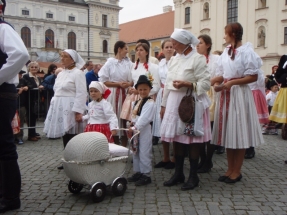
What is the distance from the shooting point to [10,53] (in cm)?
374

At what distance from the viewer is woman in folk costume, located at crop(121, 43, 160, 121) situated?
6.39 m

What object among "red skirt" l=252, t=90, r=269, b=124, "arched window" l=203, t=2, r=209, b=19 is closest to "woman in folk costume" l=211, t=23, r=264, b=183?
"red skirt" l=252, t=90, r=269, b=124

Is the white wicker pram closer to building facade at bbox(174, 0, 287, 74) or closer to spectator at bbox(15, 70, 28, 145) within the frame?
spectator at bbox(15, 70, 28, 145)

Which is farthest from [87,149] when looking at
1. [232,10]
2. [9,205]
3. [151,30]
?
[151,30]

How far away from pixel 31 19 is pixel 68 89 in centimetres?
5514

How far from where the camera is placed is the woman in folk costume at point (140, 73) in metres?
6.39

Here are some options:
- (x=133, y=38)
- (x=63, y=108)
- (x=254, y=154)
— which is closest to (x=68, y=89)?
(x=63, y=108)

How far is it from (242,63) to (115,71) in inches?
92.4

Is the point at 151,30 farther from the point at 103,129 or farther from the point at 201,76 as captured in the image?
the point at 201,76

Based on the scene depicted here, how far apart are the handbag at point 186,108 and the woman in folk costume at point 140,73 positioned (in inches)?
59.5

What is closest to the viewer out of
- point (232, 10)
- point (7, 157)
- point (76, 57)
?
point (7, 157)

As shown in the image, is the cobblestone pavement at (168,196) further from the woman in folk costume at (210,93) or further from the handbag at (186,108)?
the handbag at (186,108)

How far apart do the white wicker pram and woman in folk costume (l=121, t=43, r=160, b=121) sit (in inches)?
69.8

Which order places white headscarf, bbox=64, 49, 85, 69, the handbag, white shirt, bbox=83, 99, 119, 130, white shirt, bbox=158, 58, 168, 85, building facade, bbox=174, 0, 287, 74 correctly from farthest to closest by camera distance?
building facade, bbox=174, 0, 287, 74 < white shirt, bbox=158, 58, 168, 85 < white headscarf, bbox=64, 49, 85, 69 < white shirt, bbox=83, 99, 119, 130 < the handbag
